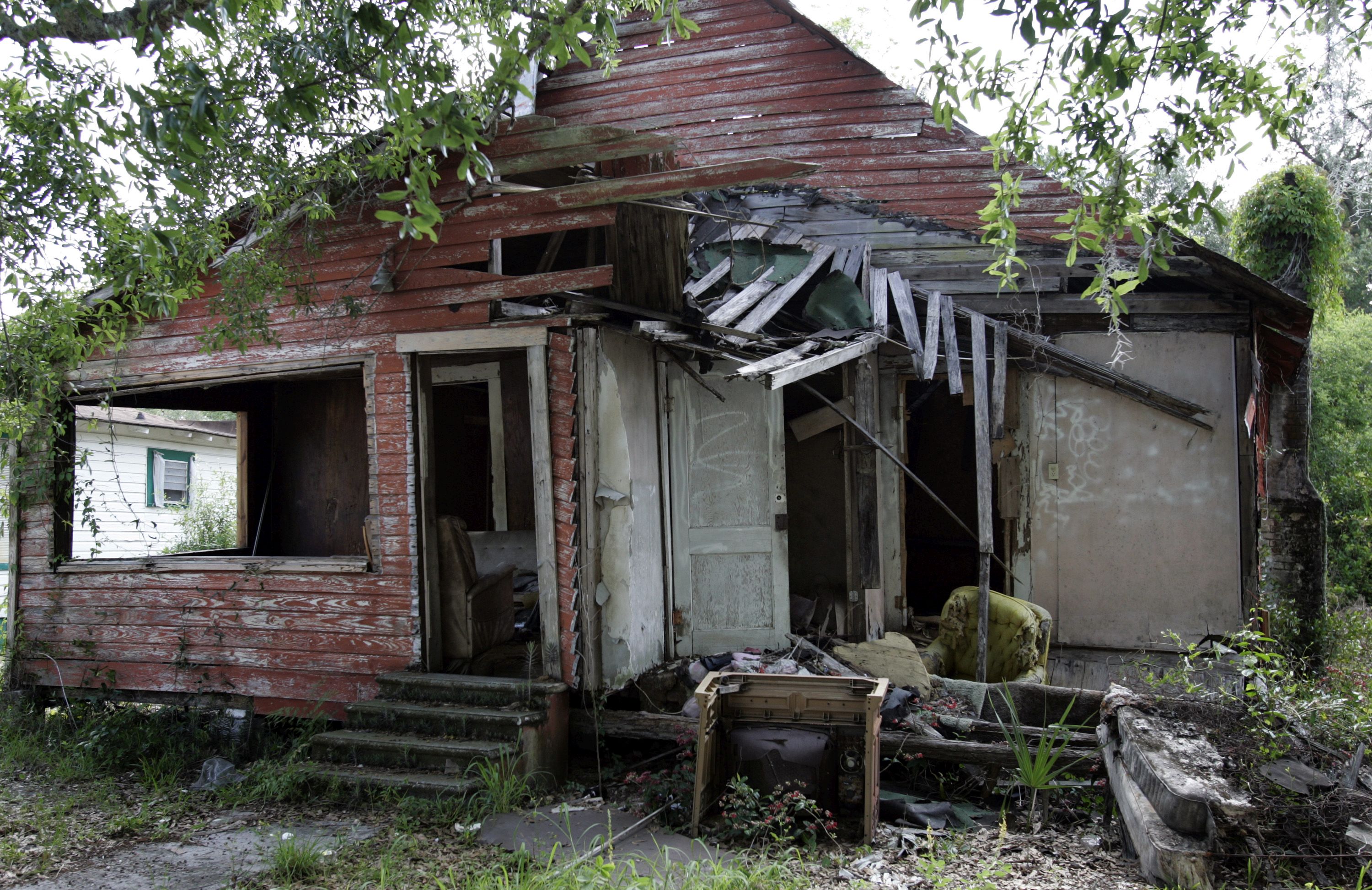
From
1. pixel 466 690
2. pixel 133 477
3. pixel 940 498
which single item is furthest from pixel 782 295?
pixel 133 477

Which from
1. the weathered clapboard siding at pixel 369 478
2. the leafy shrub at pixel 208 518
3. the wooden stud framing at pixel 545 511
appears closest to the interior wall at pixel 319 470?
the weathered clapboard siding at pixel 369 478

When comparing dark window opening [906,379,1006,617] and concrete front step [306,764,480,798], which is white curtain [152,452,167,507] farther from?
dark window opening [906,379,1006,617]

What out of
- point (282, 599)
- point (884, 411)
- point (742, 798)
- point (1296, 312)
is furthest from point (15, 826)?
point (1296, 312)

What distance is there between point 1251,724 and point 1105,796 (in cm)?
90

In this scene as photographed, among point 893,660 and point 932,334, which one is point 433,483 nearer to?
point 893,660

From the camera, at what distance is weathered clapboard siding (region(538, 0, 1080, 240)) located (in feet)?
31.4

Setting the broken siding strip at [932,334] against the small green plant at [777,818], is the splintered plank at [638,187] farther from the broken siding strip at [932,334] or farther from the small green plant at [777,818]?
the small green plant at [777,818]

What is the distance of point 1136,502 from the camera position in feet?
27.6

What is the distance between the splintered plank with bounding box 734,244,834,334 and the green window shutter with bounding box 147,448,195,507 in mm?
13023

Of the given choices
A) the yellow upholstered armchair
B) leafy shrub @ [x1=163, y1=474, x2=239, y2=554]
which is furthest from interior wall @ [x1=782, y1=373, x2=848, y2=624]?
leafy shrub @ [x1=163, y1=474, x2=239, y2=554]

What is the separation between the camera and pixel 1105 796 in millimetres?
5430

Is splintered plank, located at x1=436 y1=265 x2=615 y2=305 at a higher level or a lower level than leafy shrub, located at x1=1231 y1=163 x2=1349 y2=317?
lower

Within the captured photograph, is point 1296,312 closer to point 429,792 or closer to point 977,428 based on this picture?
point 977,428

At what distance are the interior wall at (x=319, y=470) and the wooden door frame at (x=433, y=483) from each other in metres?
2.76
